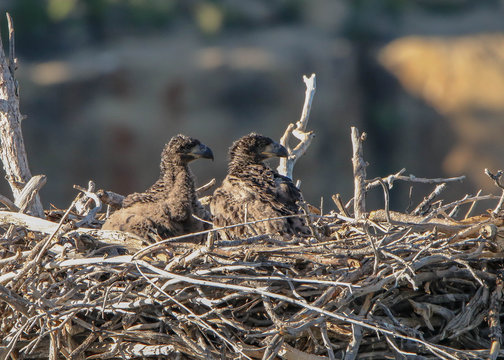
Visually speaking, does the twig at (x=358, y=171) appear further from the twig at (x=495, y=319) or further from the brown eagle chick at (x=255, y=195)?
the twig at (x=495, y=319)

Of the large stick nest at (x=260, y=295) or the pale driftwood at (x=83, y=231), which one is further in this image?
the pale driftwood at (x=83, y=231)

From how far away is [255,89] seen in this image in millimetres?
20828

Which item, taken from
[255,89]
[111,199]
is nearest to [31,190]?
[111,199]

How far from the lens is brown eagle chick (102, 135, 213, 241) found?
5.62 m

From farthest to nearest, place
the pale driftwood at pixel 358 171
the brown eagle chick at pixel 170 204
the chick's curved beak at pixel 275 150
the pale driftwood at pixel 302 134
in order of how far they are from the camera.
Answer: the chick's curved beak at pixel 275 150 → the pale driftwood at pixel 302 134 → the brown eagle chick at pixel 170 204 → the pale driftwood at pixel 358 171

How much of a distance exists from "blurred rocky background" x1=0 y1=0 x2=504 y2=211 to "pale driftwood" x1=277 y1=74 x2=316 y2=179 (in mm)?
11503

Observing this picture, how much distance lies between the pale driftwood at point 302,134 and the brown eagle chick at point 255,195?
0.52 ft

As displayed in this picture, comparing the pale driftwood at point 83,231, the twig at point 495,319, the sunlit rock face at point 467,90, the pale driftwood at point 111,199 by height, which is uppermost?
the pale driftwood at point 83,231

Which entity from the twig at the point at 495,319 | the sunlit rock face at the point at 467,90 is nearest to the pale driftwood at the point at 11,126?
the twig at the point at 495,319

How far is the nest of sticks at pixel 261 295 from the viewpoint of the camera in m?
4.36

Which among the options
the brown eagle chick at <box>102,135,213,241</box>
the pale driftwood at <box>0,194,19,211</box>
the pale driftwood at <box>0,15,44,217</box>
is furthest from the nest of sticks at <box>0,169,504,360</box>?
the pale driftwood at <box>0,15,44,217</box>

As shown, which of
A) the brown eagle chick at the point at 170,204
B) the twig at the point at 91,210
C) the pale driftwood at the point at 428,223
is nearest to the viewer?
the pale driftwood at the point at 428,223

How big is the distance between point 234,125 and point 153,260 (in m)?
15.3

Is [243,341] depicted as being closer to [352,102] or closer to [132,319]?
[132,319]
